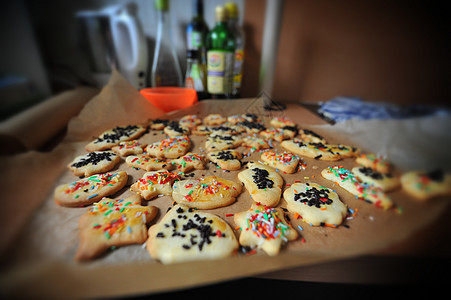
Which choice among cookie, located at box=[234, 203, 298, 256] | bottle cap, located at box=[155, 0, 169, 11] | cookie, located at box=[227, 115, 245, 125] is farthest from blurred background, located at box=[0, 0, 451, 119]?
cookie, located at box=[227, 115, 245, 125]

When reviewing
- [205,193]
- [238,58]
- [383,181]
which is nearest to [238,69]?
[238,58]

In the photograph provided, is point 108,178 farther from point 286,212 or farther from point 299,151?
point 299,151

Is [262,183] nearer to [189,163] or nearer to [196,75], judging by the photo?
[189,163]

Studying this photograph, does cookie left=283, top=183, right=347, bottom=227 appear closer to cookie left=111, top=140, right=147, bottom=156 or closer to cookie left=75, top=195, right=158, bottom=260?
cookie left=75, top=195, right=158, bottom=260

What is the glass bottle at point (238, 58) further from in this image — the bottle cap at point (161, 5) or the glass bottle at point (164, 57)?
the bottle cap at point (161, 5)

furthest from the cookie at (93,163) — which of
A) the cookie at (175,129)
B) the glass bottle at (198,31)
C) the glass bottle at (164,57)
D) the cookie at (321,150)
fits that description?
the cookie at (321,150)

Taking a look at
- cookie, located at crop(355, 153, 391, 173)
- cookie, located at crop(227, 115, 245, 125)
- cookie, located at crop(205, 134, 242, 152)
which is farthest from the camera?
cookie, located at crop(227, 115, 245, 125)
